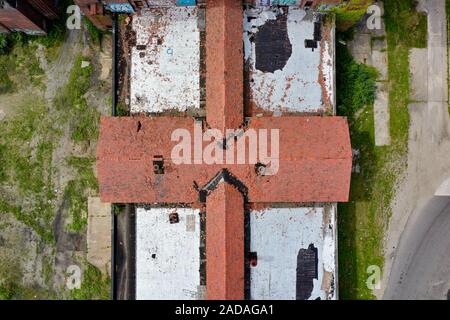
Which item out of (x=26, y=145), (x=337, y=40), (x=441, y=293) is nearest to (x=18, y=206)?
(x=26, y=145)

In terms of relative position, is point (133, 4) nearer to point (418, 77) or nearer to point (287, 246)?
point (287, 246)

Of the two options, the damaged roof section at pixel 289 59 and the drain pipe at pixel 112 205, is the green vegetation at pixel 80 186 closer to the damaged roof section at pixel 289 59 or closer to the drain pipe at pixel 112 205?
the drain pipe at pixel 112 205

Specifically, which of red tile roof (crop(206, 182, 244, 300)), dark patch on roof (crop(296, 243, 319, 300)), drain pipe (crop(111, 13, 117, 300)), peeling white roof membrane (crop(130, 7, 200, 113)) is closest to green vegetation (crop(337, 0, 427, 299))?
dark patch on roof (crop(296, 243, 319, 300))

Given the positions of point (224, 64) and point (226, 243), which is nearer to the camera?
point (226, 243)

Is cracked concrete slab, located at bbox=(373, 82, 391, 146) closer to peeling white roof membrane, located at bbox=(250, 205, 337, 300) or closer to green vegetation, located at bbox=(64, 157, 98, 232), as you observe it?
peeling white roof membrane, located at bbox=(250, 205, 337, 300)

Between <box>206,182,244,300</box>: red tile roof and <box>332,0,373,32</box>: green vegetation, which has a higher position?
<box>332,0,373,32</box>: green vegetation

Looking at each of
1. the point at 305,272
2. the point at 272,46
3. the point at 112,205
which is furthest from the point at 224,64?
the point at 305,272

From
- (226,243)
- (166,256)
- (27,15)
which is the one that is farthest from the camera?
(27,15)
